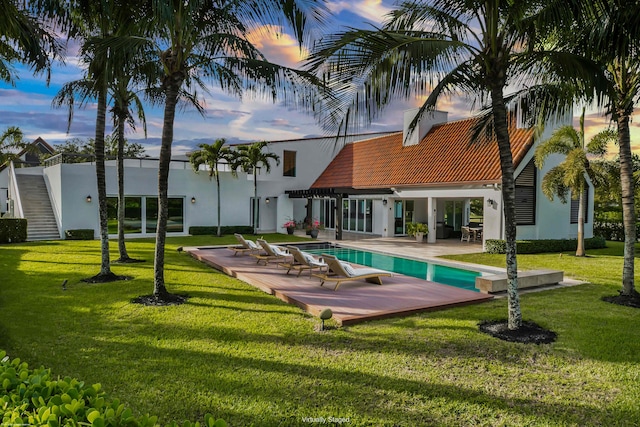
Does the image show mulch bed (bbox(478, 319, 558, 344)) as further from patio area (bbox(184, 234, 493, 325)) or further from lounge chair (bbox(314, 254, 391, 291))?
lounge chair (bbox(314, 254, 391, 291))

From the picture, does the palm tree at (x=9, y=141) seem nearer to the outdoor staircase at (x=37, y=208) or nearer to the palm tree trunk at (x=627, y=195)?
the outdoor staircase at (x=37, y=208)

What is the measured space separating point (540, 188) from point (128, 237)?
22126 millimetres

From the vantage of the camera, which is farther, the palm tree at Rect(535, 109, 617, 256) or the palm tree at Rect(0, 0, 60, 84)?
the palm tree at Rect(535, 109, 617, 256)

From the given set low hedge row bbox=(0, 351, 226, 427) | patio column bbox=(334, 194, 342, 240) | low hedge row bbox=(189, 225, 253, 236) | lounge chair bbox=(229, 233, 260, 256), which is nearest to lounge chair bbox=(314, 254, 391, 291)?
lounge chair bbox=(229, 233, 260, 256)

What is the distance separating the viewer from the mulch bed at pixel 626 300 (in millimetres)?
9869

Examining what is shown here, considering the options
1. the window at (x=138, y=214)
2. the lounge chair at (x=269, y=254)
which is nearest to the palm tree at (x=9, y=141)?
the window at (x=138, y=214)

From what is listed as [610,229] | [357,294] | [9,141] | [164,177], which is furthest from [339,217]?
[9,141]

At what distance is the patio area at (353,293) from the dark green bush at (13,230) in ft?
41.8

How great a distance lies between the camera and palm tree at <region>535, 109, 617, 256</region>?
1770 cm

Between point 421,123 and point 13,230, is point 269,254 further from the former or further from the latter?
point 421,123

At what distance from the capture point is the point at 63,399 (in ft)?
9.16

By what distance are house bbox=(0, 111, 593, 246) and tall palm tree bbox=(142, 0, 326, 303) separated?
10477 millimetres

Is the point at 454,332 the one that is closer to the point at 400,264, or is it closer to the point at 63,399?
the point at 63,399

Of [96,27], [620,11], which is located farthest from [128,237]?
[620,11]
